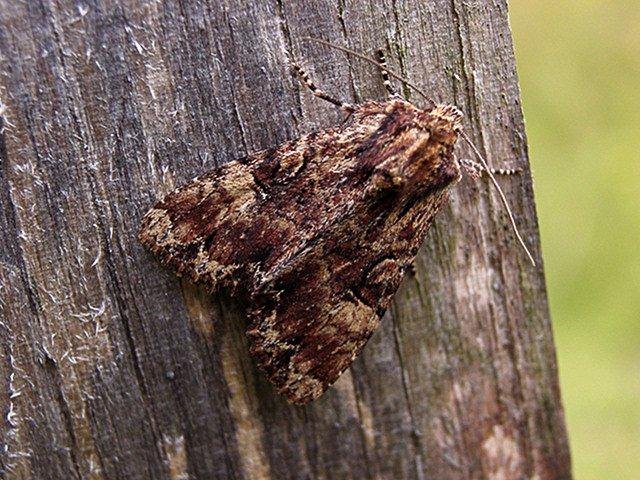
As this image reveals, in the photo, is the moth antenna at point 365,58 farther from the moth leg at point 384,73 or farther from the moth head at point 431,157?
the moth head at point 431,157

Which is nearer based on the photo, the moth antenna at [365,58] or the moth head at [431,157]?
the moth antenna at [365,58]

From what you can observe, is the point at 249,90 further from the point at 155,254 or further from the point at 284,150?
the point at 155,254

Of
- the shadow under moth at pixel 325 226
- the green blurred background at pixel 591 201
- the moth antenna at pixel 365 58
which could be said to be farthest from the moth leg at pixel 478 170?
the green blurred background at pixel 591 201

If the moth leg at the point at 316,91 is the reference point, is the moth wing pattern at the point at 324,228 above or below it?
below

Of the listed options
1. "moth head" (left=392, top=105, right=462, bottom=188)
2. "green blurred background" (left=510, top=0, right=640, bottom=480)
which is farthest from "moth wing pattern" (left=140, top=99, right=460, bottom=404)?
"green blurred background" (left=510, top=0, right=640, bottom=480)

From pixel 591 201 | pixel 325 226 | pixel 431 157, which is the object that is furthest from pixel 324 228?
pixel 591 201

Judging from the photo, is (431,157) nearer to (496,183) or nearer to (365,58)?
(496,183)

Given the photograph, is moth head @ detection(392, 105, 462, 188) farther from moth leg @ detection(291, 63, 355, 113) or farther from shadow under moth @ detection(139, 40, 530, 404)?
moth leg @ detection(291, 63, 355, 113)
